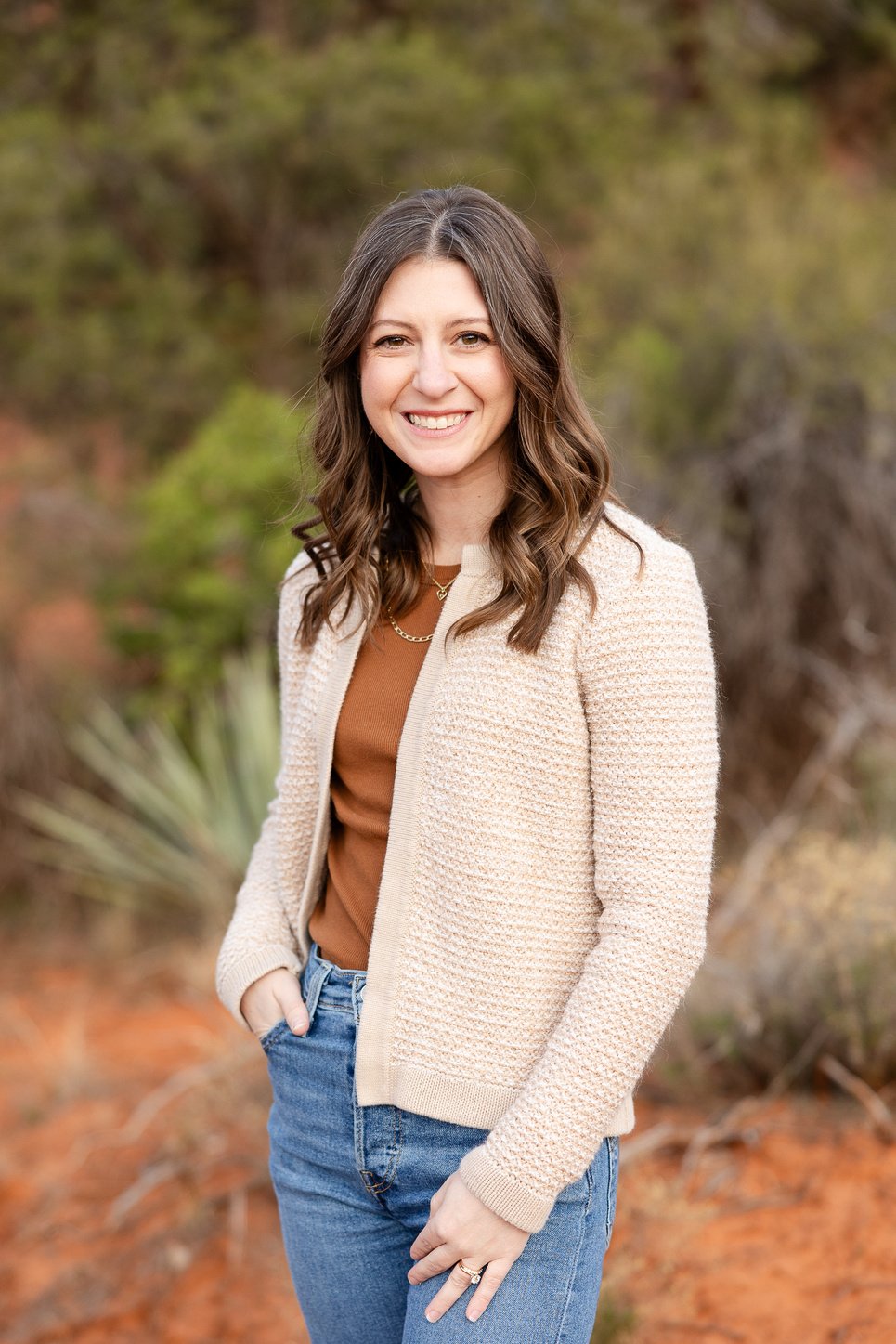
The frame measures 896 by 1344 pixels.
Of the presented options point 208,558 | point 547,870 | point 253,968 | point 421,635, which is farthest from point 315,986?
point 208,558

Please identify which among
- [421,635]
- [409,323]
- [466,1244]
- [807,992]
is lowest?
[807,992]

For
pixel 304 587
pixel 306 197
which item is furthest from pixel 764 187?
pixel 304 587

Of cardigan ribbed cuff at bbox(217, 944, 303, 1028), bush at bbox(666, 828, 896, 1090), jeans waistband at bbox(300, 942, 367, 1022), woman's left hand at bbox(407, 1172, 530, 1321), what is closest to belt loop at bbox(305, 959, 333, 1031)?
jeans waistband at bbox(300, 942, 367, 1022)

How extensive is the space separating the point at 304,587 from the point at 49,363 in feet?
28.3

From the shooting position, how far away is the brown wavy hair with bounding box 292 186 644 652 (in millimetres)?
1750

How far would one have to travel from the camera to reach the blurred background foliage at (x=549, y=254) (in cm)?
641

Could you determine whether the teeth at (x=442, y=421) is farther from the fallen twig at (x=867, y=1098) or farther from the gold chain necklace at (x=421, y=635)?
the fallen twig at (x=867, y=1098)

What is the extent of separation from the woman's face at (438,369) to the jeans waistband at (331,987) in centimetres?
73

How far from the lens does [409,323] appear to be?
1.82m

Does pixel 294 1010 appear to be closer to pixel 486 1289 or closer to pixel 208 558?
pixel 486 1289

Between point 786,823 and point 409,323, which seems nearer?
point 409,323

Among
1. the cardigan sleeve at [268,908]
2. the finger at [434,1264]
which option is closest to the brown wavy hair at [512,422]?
the cardigan sleeve at [268,908]

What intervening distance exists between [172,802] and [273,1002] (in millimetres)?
4349

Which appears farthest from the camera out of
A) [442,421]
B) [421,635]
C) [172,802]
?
[172,802]
